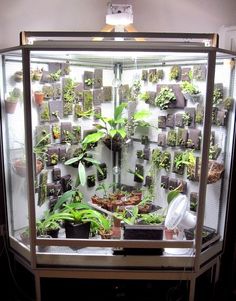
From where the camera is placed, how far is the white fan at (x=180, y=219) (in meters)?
1.90

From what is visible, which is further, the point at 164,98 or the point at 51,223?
the point at 164,98

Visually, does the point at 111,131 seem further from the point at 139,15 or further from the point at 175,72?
the point at 139,15

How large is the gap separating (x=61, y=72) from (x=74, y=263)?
4.27 feet

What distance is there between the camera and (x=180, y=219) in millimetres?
1900

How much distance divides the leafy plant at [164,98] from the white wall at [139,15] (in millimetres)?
621

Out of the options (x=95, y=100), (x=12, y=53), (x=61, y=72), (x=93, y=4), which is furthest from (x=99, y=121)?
(x=93, y=4)

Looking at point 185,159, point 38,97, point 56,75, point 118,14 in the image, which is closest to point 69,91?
point 56,75

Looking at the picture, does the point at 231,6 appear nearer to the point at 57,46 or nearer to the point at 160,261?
the point at 57,46

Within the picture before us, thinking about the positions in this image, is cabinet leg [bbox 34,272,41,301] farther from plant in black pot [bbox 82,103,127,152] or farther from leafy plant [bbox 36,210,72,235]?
plant in black pot [bbox 82,103,127,152]

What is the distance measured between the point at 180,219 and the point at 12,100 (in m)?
1.33

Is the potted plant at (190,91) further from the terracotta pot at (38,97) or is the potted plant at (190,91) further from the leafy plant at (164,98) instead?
the terracotta pot at (38,97)

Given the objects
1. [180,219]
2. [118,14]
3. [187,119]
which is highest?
[118,14]

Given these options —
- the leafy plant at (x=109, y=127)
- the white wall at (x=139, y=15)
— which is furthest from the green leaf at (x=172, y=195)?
the white wall at (x=139, y=15)

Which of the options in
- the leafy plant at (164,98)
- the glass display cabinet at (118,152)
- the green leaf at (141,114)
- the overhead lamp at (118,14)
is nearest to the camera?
the glass display cabinet at (118,152)
